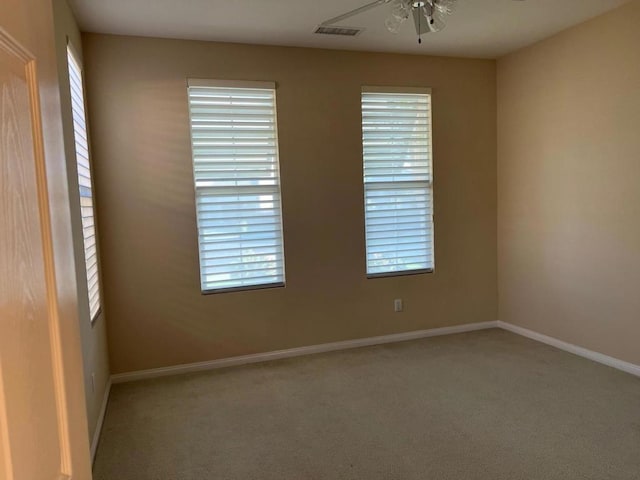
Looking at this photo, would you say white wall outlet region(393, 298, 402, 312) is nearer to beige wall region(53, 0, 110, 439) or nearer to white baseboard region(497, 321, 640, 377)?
white baseboard region(497, 321, 640, 377)

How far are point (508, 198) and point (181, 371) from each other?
3.52 meters

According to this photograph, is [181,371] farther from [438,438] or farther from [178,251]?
[438,438]

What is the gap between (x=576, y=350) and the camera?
12.6ft

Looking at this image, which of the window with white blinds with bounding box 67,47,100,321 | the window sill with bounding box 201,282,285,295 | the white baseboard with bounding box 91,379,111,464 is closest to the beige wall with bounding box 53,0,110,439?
the white baseboard with bounding box 91,379,111,464

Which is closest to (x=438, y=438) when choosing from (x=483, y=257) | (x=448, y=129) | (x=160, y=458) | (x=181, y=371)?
(x=160, y=458)

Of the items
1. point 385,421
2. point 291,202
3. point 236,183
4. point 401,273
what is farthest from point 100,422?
point 401,273

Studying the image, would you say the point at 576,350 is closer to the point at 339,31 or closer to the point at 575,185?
the point at 575,185

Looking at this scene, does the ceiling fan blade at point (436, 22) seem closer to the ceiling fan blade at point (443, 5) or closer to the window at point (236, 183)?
the ceiling fan blade at point (443, 5)

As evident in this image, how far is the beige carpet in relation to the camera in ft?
7.72

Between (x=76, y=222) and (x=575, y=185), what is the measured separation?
148 inches

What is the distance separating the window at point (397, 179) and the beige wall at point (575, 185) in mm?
852

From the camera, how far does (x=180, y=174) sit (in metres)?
3.66

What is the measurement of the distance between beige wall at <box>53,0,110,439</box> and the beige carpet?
29 cm

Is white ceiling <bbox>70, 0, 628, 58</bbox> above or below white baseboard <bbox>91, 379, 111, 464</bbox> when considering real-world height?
above
